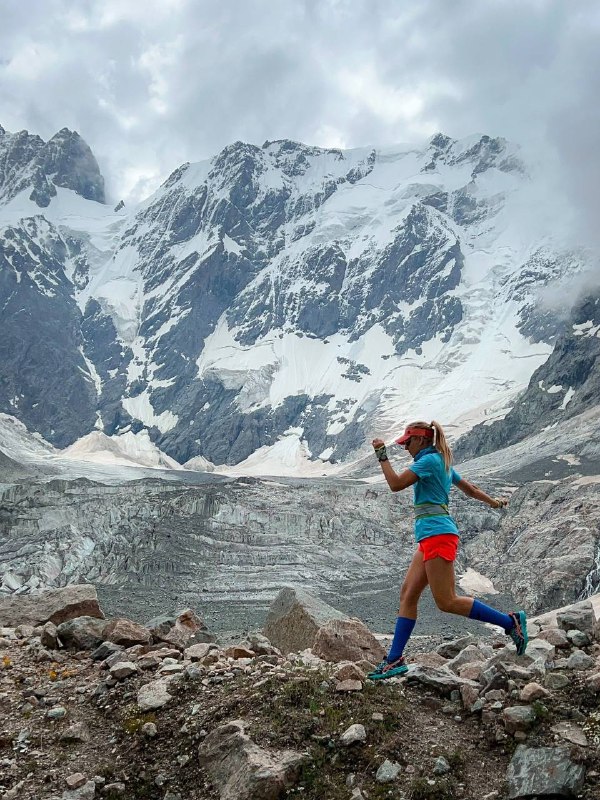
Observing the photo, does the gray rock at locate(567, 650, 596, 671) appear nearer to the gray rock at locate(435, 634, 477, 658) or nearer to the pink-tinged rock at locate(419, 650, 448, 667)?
the pink-tinged rock at locate(419, 650, 448, 667)

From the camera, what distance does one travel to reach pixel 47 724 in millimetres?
6734

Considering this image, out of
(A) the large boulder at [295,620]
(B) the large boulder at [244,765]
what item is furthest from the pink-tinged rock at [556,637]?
(A) the large boulder at [295,620]

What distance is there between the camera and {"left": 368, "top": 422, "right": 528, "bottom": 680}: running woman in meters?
6.79

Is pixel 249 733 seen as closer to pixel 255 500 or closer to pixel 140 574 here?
pixel 140 574

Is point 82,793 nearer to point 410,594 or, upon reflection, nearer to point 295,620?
point 410,594

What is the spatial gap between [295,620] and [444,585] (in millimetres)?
7094

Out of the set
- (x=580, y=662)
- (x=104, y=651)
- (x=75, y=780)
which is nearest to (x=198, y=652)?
(x=104, y=651)

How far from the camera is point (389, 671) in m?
6.65

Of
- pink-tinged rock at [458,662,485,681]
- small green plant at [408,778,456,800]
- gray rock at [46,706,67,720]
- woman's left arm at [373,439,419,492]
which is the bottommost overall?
gray rock at [46,706,67,720]

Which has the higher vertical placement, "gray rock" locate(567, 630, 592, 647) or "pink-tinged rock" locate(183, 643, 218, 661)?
"gray rock" locate(567, 630, 592, 647)

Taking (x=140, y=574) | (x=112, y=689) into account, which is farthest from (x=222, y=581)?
(x=112, y=689)

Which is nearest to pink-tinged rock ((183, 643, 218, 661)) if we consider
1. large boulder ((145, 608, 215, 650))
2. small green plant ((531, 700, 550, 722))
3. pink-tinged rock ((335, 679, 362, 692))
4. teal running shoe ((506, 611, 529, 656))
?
large boulder ((145, 608, 215, 650))

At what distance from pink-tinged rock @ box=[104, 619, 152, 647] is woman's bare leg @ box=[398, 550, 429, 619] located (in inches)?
150

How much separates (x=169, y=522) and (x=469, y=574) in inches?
1200
